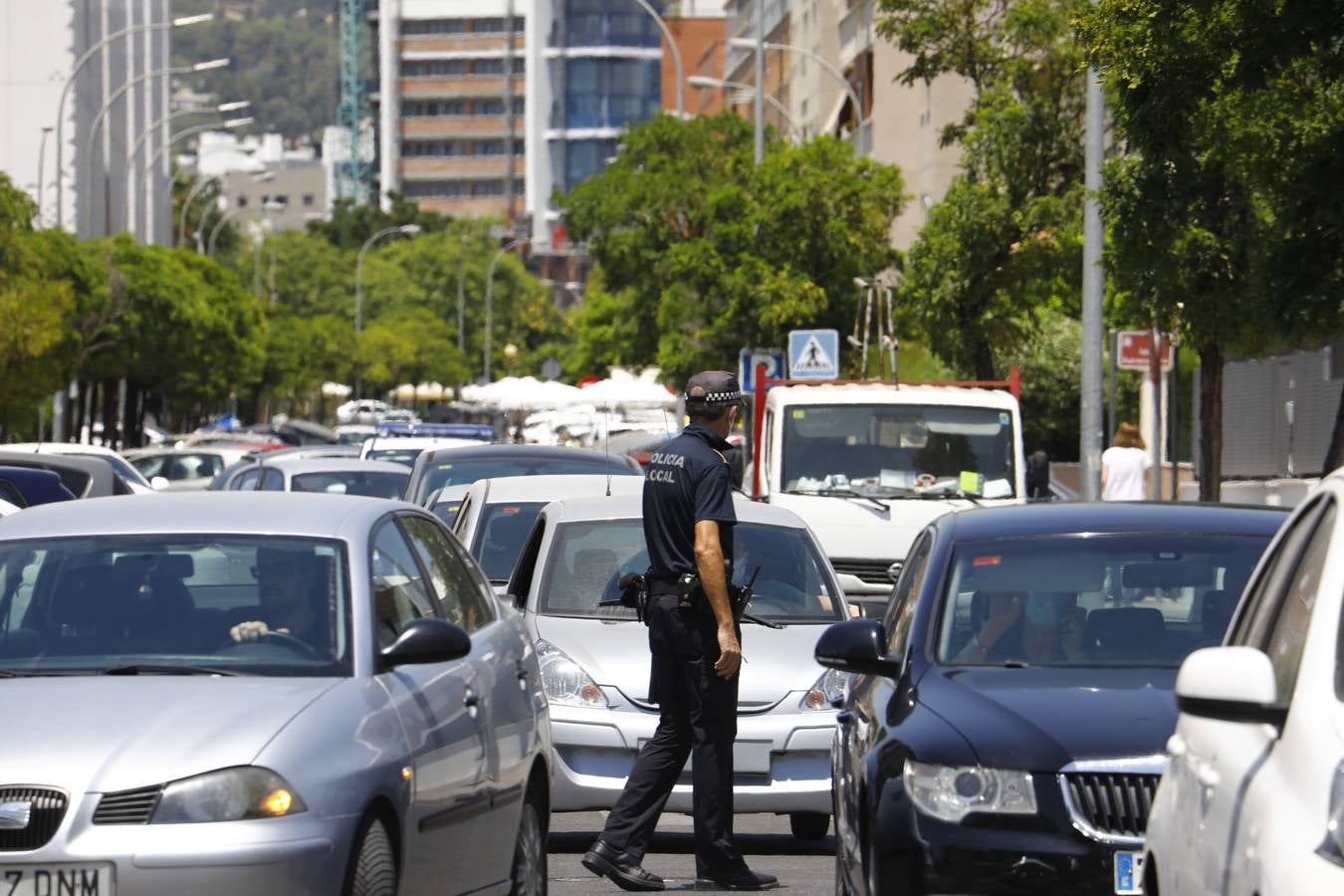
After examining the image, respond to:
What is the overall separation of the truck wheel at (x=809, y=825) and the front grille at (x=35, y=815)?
5.87 metres

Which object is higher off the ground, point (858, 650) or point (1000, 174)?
point (1000, 174)

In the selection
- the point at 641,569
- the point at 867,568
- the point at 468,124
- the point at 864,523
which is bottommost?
the point at 867,568

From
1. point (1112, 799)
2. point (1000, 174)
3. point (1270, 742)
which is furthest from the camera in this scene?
point (1000, 174)

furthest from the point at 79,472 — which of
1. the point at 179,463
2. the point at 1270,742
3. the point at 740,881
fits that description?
the point at 179,463

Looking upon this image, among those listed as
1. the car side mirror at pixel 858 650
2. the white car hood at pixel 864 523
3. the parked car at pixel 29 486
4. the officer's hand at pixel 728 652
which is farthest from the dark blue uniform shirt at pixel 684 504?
the white car hood at pixel 864 523

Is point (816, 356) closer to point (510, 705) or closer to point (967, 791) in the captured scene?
point (510, 705)

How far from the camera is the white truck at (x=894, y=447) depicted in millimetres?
20344

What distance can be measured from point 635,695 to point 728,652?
148cm

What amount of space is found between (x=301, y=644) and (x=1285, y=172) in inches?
424

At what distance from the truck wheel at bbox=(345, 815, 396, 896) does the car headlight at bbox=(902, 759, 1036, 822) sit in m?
1.48

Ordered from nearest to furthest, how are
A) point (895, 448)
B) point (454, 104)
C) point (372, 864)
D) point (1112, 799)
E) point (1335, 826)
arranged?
point (1335, 826)
point (372, 864)
point (1112, 799)
point (895, 448)
point (454, 104)

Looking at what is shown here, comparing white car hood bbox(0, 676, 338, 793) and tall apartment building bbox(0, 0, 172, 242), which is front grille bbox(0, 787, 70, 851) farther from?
tall apartment building bbox(0, 0, 172, 242)

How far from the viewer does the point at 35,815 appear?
244 inches

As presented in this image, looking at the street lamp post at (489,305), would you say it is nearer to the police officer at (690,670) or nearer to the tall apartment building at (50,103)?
the tall apartment building at (50,103)
